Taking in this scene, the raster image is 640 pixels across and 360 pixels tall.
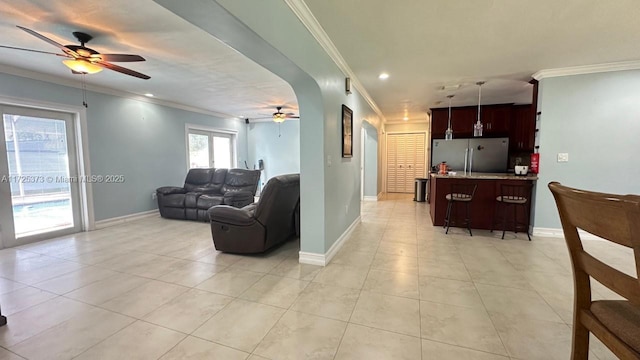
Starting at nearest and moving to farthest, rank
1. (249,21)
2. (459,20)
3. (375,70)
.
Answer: (249,21) → (459,20) → (375,70)

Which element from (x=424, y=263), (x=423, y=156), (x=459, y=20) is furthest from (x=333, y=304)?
(x=423, y=156)

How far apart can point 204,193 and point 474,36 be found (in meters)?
5.16

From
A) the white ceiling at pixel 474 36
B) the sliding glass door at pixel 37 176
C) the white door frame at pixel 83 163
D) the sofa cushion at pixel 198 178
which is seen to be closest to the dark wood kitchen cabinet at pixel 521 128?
the white ceiling at pixel 474 36

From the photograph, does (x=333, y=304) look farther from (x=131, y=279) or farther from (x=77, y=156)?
(x=77, y=156)

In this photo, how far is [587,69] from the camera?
366 centimetres

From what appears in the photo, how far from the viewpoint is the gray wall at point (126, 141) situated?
412cm

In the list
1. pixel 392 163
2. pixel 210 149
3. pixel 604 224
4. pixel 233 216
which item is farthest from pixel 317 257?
pixel 392 163

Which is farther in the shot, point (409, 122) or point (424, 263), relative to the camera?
point (409, 122)

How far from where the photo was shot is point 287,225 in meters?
3.70

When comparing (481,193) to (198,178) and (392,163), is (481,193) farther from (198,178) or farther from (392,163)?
(198,178)

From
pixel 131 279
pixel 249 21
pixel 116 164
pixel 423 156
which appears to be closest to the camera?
pixel 249 21

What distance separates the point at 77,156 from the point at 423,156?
824 cm

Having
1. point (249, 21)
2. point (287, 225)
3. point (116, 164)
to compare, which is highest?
point (249, 21)

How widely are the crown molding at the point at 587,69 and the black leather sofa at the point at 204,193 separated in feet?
17.3
